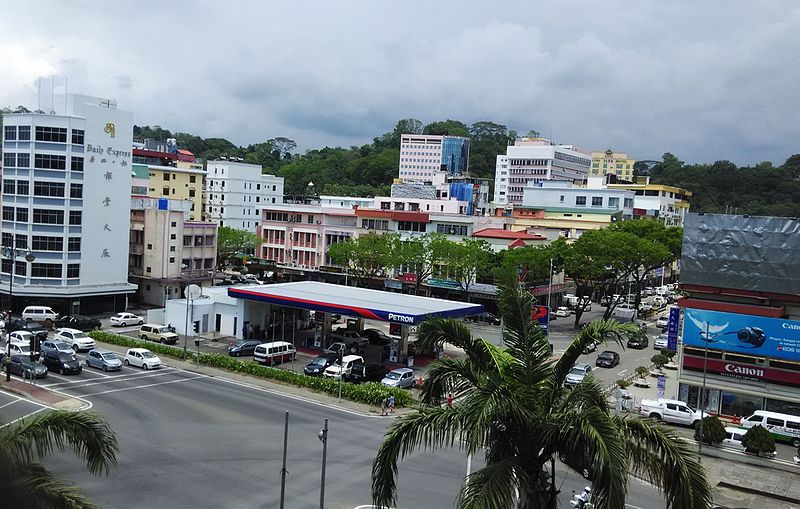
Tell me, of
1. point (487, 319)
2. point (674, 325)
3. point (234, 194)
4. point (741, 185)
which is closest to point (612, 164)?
point (741, 185)

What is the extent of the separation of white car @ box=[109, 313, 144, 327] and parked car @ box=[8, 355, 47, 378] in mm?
15531

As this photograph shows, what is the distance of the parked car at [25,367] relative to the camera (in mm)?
37750

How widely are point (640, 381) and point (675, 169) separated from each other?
489 ft

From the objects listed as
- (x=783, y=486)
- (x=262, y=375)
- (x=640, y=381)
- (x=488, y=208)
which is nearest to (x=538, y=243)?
(x=488, y=208)

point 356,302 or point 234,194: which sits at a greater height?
point 234,194

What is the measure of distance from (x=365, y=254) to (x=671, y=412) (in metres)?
39.9

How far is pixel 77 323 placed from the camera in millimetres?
52812

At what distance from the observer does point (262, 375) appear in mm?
40812

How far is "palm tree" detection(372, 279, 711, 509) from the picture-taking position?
36.2 feet

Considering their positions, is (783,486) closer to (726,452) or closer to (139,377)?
(726,452)

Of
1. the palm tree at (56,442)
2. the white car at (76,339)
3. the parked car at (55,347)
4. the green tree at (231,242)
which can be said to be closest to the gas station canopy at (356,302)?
the white car at (76,339)

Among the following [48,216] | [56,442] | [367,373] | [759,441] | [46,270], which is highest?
[48,216]

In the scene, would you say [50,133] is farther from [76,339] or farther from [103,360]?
[103,360]

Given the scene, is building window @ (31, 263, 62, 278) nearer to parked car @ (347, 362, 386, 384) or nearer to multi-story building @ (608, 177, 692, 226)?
parked car @ (347, 362, 386, 384)
